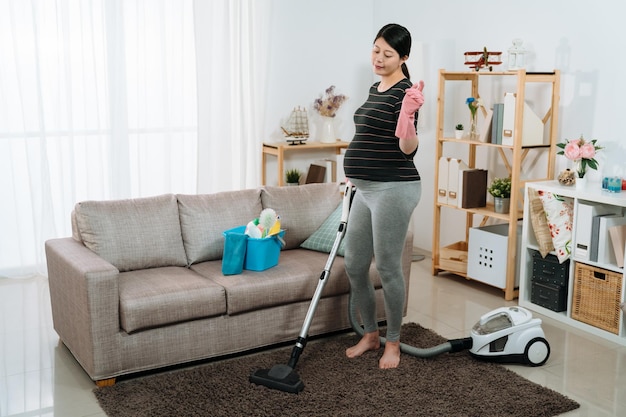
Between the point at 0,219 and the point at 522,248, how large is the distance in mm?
3214

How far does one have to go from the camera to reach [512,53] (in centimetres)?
431

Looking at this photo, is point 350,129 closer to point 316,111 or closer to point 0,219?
point 316,111

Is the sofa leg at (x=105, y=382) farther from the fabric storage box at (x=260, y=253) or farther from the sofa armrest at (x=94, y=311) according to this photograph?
the fabric storage box at (x=260, y=253)

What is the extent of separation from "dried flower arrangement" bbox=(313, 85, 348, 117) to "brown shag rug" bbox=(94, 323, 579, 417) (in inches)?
98.9

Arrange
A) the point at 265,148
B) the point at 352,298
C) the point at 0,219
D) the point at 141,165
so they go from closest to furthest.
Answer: the point at 352,298 < the point at 0,219 < the point at 141,165 < the point at 265,148

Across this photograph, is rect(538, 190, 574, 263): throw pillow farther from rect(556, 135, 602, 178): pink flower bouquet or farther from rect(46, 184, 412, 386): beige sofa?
rect(46, 184, 412, 386): beige sofa

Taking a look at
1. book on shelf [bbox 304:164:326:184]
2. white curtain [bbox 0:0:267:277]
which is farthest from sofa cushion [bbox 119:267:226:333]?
book on shelf [bbox 304:164:326:184]

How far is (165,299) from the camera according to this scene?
3.15 m

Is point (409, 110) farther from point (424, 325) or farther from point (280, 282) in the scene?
point (424, 325)

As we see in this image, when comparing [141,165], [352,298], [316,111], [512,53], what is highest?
[512,53]

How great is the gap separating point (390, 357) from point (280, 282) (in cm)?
61

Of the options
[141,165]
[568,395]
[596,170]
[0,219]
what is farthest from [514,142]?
[0,219]

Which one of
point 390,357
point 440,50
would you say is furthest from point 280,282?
point 440,50

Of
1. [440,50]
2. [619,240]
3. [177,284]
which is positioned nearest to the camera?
[177,284]
